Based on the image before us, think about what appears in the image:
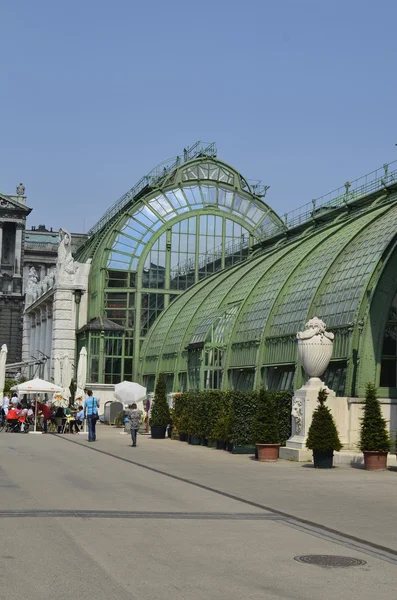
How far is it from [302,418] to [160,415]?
1483 cm

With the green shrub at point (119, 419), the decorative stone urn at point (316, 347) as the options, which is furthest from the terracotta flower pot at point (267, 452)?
the green shrub at point (119, 419)

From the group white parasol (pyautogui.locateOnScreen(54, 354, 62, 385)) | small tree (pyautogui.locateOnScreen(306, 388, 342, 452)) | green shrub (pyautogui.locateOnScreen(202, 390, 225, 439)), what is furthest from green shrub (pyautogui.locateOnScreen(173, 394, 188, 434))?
white parasol (pyautogui.locateOnScreen(54, 354, 62, 385))

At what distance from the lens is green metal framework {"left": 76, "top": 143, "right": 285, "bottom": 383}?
69.3 m

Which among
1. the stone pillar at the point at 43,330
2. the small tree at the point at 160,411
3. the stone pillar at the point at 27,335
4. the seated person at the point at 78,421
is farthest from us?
the stone pillar at the point at 27,335

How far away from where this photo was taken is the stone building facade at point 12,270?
446 feet

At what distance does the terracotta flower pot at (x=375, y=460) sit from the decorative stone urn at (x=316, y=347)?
4.87 meters

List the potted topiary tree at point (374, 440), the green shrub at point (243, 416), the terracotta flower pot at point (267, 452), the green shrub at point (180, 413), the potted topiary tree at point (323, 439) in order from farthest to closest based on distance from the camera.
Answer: the green shrub at point (180, 413)
the green shrub at point (243, 416)
the terracotta flower pot at point (267, 452)
the potted topiary tree at point (323, 439)
the potted topiary tree at point (374, 440)

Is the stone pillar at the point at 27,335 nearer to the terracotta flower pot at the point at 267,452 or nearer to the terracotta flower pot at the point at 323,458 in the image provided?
the terracotta flower pot at the point at 267,452

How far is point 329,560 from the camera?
1211 centimetres

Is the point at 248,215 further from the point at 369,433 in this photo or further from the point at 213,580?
the point at 213,580

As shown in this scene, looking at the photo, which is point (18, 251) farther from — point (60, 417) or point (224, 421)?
point (224, 421)

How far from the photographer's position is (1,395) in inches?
2267

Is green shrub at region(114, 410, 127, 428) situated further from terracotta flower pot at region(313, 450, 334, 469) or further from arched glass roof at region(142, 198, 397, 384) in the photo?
terracotta flower pot at region(313, 450, 334, 469)

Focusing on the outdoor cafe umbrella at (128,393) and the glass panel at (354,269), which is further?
the outdoor cafe umbrella at (128,393)
